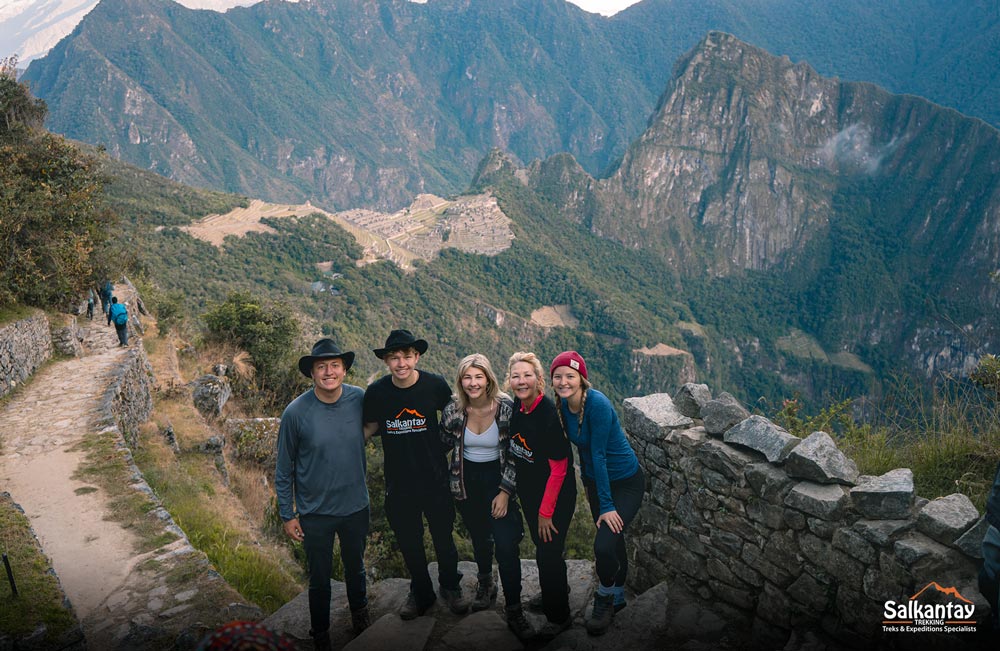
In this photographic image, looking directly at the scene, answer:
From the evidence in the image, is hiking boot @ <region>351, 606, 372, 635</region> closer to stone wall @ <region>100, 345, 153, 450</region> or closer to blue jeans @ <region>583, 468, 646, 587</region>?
blue jeans @ <region>583, 468, 646, 587</region>

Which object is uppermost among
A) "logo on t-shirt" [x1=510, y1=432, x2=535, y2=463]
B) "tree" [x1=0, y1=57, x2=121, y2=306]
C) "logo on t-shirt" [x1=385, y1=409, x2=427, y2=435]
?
"tree" [x1=0, y1=57, x2=121, y2=306]

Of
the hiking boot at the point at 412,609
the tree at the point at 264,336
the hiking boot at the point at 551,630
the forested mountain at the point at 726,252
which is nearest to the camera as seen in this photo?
the hiking boot at the point at 551,630

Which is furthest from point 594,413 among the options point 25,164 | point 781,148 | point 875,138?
point 875,138

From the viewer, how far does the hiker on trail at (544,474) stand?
3.78m

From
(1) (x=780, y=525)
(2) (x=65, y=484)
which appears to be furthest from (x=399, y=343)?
(2) (x=65, y=484)

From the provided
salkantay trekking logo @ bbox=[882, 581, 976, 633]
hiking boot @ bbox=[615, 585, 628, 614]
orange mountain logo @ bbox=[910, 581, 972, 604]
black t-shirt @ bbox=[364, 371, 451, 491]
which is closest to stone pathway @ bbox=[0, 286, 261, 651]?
black t-shirt @ bbox=[364, 371, 451, 491]

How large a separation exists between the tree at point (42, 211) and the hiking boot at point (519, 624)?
10.3 m

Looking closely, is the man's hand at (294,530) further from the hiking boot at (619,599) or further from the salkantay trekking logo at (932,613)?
the salkantay trekking logo at (932,613)

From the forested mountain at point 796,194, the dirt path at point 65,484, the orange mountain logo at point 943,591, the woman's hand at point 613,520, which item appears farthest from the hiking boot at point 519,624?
the forested mountain at point 796,194

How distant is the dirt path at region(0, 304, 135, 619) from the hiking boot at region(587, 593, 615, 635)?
346 centimetres

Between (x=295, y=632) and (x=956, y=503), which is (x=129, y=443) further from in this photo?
(x=956, y=503)

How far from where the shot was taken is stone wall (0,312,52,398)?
8.28 metres

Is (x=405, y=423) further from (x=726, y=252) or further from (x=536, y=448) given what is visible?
(x=726, y=252)

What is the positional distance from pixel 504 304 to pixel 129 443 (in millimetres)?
85400
